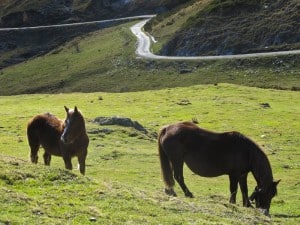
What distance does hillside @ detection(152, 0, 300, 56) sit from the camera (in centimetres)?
8919

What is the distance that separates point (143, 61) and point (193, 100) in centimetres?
3409

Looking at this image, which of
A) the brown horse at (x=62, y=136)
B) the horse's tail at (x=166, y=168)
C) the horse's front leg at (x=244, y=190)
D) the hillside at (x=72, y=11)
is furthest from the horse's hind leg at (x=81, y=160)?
the hillside at (x=72, y=11)

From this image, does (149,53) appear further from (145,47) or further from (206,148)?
(206,148)

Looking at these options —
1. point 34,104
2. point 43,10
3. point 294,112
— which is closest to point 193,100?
point 294,112

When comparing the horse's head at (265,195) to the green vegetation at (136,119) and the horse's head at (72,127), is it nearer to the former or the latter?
the green vegetation at (136,119)

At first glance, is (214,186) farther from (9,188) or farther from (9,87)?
(9,87)

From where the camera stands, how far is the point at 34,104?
203ft

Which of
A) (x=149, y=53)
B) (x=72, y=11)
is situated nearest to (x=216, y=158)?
(x=149, y=53)

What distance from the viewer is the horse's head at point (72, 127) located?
18656 mm

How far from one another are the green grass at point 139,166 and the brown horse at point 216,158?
35.4 inches

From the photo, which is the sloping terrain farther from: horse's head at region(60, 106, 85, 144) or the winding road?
horse's head at region(60, 106, 85, 144)

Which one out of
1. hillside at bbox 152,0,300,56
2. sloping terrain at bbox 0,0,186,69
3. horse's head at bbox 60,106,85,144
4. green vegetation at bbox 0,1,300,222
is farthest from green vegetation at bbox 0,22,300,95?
horse's head at bbox 60,106,85,144

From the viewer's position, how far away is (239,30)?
309 feet

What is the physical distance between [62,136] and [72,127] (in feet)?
1.52
